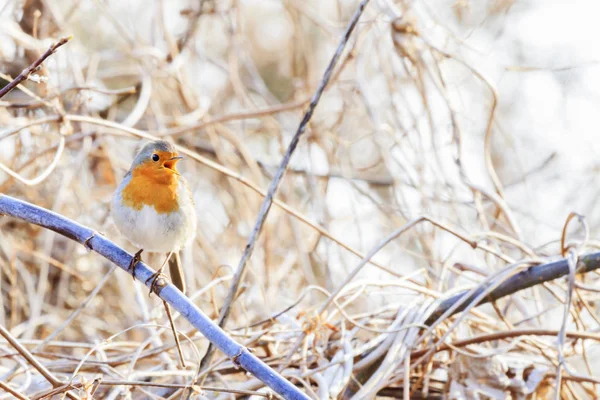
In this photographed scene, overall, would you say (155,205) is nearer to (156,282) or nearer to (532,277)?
(156,282)

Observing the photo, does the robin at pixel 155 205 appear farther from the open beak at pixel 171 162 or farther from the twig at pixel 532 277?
the twig at pixel 532 277

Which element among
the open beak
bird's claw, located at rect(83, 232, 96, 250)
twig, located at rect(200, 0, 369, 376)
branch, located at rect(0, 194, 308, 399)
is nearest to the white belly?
the open beak

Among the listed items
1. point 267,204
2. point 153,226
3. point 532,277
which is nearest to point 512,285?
point 532,277

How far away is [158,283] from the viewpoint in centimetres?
192

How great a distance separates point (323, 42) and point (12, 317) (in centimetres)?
293

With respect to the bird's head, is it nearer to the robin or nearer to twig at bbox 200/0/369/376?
the robin

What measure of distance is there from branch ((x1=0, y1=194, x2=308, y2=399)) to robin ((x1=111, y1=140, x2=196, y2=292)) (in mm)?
663

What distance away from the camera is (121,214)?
2.71 metres

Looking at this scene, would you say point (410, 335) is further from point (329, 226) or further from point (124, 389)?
point (329, 226)

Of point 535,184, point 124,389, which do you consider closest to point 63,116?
point 124,389

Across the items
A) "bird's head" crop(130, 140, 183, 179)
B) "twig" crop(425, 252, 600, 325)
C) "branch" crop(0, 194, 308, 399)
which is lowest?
"branch" crop(0, 194, 308, 399)

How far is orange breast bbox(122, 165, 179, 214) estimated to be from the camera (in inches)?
107

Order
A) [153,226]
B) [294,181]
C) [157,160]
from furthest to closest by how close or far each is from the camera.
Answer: [294,181] → [157,160] → [153,226]

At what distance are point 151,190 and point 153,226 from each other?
0.46 feet
